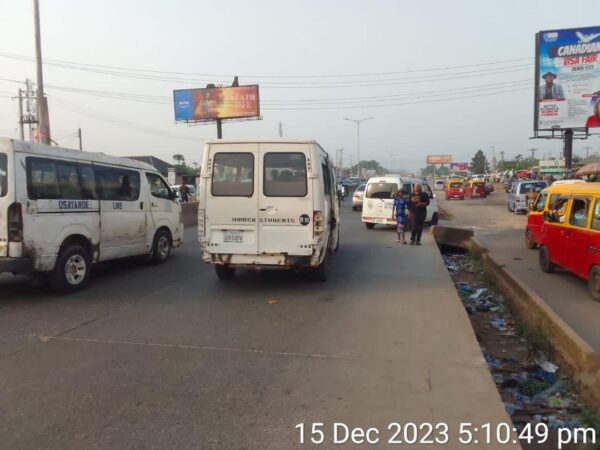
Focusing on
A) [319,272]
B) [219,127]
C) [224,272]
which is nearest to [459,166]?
[219,127]

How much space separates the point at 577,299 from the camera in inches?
315

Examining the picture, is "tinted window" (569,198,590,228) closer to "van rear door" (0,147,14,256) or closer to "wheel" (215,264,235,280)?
"wheel" (215,264,235,280)

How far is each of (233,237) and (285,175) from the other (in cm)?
125

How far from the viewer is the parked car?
777 cm

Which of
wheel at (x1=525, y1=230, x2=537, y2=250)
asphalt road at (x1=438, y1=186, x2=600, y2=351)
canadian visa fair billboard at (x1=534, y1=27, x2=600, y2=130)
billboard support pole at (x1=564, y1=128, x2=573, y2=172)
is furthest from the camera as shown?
billboard support pole at (x1=564, y1=128, x2=573, y2=172)

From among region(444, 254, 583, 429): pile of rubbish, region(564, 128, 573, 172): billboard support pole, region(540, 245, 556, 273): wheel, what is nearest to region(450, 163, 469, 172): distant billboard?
region(564, 128, 573, 172): billboard support pole

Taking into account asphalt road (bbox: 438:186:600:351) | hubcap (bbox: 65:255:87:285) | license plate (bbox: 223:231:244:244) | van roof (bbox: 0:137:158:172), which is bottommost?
asphalt road (bbox: 438:186:600:351)

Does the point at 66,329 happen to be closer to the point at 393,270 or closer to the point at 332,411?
the point at 332,411

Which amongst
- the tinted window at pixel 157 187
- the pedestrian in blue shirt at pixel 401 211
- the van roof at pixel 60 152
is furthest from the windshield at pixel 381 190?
the van roof at pixel 60 152

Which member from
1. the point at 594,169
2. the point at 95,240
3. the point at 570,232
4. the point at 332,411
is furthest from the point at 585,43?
the point at 332,411

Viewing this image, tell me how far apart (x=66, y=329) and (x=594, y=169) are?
24.1 metres

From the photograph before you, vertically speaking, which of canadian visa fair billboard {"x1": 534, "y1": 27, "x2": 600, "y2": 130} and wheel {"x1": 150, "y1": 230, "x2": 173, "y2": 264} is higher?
canadian visa fair billboard {"x1": 534, "y1": 27, "x2": 600, "y2": 130}

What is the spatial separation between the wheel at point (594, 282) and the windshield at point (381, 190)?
33.5 feet

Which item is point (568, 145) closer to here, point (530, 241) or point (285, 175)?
point (530, 241)
